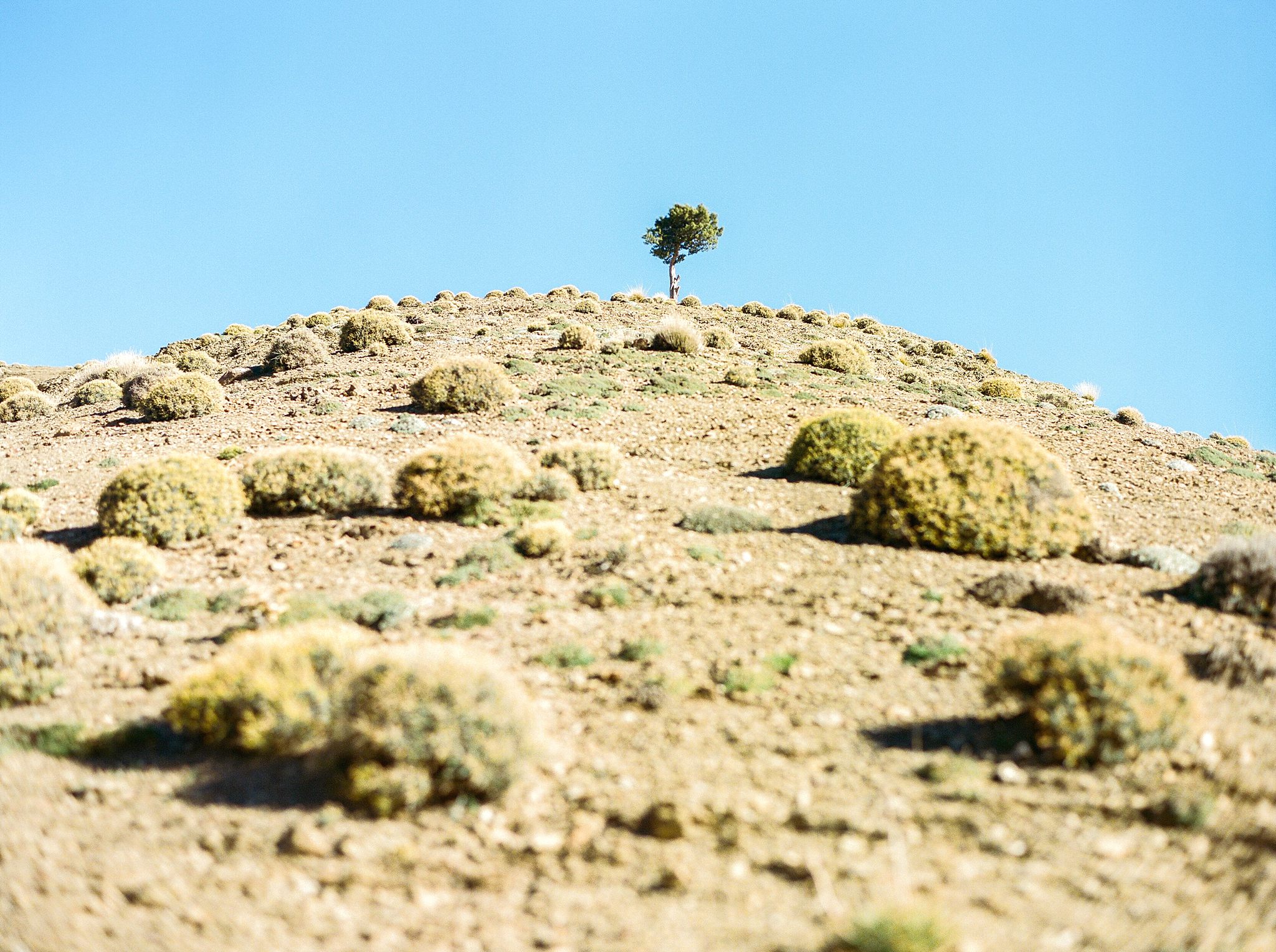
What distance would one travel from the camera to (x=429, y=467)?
11.9m

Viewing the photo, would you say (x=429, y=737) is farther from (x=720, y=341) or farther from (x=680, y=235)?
(x=680, y=235)

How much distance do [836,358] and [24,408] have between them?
27.9m

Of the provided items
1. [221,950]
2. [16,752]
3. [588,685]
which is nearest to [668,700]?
[588,685]

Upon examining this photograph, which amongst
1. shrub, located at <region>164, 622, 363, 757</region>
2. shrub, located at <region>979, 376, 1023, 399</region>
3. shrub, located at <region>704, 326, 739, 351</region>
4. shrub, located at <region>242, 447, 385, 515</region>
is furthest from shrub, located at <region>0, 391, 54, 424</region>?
shrub, located at <region>979, 376, 1023, 399</region>

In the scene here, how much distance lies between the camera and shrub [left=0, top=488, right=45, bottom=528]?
1263 cm

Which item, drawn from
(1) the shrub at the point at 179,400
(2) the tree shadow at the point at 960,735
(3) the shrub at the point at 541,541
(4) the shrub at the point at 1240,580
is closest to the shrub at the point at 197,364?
(1) the shrub at the point at 179,400

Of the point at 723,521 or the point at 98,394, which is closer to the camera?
the point at 723,521

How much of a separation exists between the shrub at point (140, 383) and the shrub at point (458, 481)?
50.0ft

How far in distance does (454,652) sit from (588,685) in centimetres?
158

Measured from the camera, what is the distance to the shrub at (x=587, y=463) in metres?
13.3

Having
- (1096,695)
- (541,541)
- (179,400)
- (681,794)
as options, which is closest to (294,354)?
(179,400)

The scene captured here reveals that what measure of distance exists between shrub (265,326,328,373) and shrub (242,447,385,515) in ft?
51.2

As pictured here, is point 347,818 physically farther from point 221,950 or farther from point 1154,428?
point 1154,428

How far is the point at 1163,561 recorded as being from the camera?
995 cm
